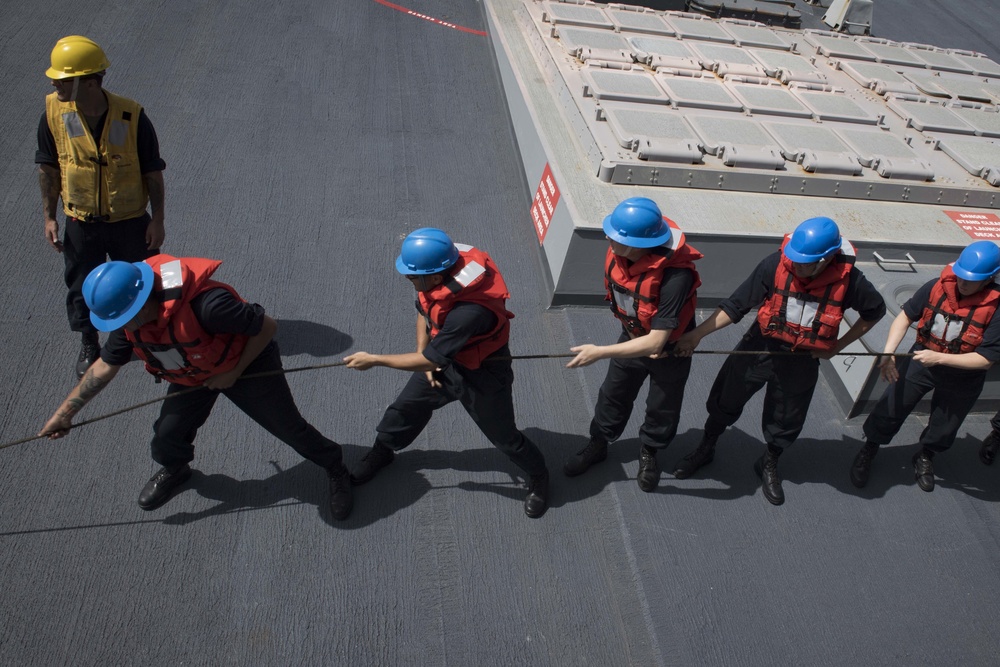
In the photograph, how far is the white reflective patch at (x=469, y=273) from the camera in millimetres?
2789

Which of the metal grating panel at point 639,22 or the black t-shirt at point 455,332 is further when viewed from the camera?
the metal grating panel at point 639,22

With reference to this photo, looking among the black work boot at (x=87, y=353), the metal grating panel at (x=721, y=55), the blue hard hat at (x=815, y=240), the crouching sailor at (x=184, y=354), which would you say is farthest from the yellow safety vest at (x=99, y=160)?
→ the metal grating panel at (x=721, y=55)

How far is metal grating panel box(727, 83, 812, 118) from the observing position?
5.96 m

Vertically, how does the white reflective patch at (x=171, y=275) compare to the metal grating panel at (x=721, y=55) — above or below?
above

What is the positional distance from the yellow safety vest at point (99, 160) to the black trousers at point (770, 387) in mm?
3096

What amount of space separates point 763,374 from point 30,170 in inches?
205

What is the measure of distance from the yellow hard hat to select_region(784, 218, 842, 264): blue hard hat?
3.11 meters

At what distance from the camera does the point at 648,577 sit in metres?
3.35

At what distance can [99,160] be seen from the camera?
131 inches

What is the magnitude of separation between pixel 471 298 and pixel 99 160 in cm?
194

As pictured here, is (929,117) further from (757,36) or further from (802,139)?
(757,36)

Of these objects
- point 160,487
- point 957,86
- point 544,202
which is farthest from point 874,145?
point 160,487

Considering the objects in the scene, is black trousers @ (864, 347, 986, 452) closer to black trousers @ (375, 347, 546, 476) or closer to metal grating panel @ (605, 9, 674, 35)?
black trousers @ (375, 347, 546, 476)

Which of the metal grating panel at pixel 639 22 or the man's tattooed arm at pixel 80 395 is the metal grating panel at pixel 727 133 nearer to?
the metal grating panel at pixel 639 22
